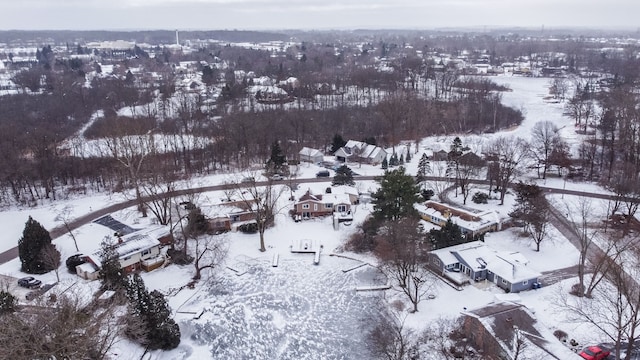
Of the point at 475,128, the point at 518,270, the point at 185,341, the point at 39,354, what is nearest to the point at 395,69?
the point at 475,128

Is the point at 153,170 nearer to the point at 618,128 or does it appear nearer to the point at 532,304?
the point at 532,304

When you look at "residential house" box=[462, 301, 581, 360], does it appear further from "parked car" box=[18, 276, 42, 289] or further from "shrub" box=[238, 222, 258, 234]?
"parked car" box=[18, 276, 42, 289]

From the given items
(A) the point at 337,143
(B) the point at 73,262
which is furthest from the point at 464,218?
(B) the point at 73,262

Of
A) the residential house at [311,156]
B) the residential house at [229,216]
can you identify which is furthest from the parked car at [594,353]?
the residential house at [311,156]

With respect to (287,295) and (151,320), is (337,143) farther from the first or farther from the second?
(151,320)

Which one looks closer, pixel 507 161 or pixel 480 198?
pixel 480 198

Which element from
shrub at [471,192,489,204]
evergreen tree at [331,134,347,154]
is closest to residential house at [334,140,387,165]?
evergreen tree at [331,134,347,154]
